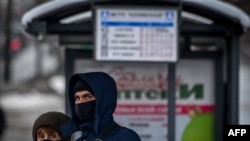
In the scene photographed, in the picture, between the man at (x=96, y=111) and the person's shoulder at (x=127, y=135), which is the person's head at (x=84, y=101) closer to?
the man at (x=96, y=111)

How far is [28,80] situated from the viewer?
28.7 m

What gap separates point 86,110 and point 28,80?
987 inches

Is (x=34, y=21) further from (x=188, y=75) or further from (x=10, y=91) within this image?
(x=10, y=91)

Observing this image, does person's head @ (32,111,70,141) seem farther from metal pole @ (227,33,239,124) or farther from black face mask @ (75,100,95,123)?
metal pole @ (227,33,239,124)

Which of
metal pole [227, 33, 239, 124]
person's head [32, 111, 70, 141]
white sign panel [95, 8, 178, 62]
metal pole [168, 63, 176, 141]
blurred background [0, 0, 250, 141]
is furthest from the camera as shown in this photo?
blurred background [0, 0, 250, 141]

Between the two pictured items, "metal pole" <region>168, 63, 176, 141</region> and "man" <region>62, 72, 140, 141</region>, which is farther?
"metal pole" <region>168, 63, 176, 141</region>

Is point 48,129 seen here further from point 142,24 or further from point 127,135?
point 142,24

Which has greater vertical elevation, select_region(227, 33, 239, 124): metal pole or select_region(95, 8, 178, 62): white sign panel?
select_region(95, 8, 178, 62): white sign panel

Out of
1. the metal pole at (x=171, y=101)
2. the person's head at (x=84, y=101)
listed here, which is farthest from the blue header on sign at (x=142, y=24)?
the person's head at (x=84, y=101)

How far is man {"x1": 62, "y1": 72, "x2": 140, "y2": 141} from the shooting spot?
3807 millimetres

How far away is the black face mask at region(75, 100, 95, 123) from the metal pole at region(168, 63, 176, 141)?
4.13 metres

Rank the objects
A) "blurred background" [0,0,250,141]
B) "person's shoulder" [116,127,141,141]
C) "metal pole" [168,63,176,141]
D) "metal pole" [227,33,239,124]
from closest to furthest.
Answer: "person's shoulder" [116,127,141,141] → "metal pole" [227,33,239,124] → "metal pole" [168,63,176,141] → "blurred background" [0,0,250,141]

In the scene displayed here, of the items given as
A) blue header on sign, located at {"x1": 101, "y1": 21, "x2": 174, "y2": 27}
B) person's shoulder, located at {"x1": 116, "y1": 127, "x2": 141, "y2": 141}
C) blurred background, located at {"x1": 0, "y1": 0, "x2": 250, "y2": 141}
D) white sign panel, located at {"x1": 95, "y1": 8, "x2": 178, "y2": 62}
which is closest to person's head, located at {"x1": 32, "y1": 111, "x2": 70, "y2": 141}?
person's shoulder, located at {"x1": 116, "y1": 127, "x2": 141, "y2": 141}

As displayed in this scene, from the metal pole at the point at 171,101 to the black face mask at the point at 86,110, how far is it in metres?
4.13
